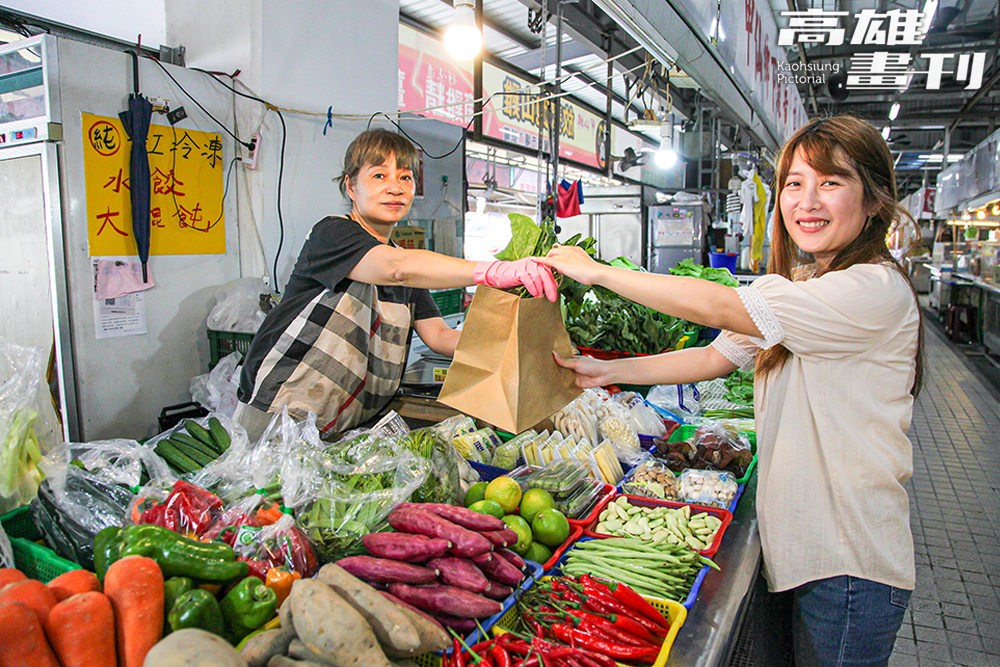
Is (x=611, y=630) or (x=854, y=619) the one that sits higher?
(x=611, y=630)

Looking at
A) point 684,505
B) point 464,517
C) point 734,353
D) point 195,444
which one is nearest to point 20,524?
point 195,444

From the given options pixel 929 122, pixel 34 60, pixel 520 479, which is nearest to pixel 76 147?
pixel 34 60

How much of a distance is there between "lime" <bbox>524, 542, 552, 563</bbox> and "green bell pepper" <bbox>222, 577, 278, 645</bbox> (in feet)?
2.46

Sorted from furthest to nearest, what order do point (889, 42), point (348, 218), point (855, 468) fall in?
1. point (889, 42)
2. point (348, 218)
3. point (855, 468)

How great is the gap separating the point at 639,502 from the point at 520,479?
0.44 meters

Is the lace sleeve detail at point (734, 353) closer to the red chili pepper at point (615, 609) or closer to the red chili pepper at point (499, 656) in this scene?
the red chili pepper at point (615, 609)

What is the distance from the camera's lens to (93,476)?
1812 mm

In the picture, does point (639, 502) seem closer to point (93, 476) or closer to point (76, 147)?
point (93, 476)

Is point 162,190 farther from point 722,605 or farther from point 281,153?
point 722,605

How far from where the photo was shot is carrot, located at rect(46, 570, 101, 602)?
1271 millimetres

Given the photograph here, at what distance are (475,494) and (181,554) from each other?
0.98 meters

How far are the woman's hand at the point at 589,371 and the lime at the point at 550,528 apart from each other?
45 centimetres

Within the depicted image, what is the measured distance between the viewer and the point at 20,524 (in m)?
1.88

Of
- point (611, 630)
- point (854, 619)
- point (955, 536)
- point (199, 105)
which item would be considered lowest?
point (955, 536)
